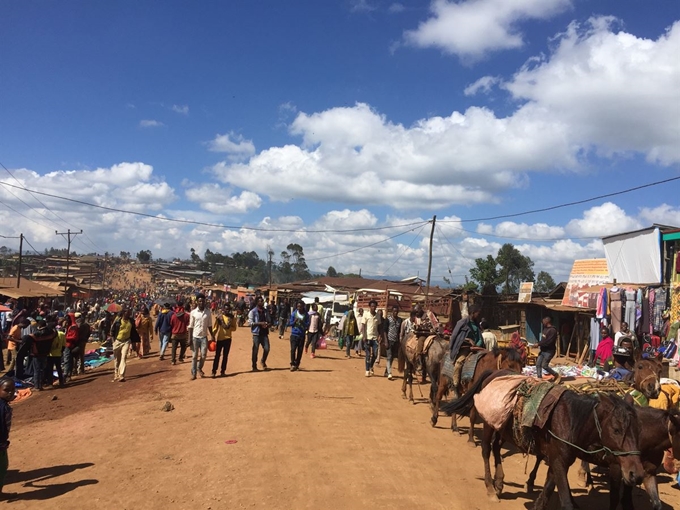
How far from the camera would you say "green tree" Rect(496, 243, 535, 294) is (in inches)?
1759

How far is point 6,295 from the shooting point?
32.0m

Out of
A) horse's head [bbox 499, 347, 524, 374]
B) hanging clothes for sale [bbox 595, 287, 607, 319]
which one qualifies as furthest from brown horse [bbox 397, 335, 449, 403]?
hanging clothes for sale [bbox 595, 287, 607, 319]

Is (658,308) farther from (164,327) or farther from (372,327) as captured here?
(164,327)

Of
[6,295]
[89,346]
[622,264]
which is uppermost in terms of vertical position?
[622,264]

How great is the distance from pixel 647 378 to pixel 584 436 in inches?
91.2

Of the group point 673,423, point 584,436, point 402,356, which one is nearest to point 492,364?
point 584,436

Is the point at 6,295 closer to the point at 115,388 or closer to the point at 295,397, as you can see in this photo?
the point at 115,388

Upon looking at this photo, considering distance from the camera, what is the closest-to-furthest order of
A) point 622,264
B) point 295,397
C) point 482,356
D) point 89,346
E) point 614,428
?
point 614,428
point 482,356
point 295,397
point 622,264
point 89,346

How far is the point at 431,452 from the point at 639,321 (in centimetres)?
1107

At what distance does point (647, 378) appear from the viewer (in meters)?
6.57

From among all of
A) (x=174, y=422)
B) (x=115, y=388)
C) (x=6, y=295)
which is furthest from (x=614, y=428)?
(x=6, y=295)

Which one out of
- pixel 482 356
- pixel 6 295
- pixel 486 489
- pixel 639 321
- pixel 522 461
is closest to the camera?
pixel 486 489

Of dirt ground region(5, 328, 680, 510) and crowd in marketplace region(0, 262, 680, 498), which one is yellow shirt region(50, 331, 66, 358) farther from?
dirt ground region(5, 328, 680, 510)

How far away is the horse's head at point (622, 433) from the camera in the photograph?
4.51m
